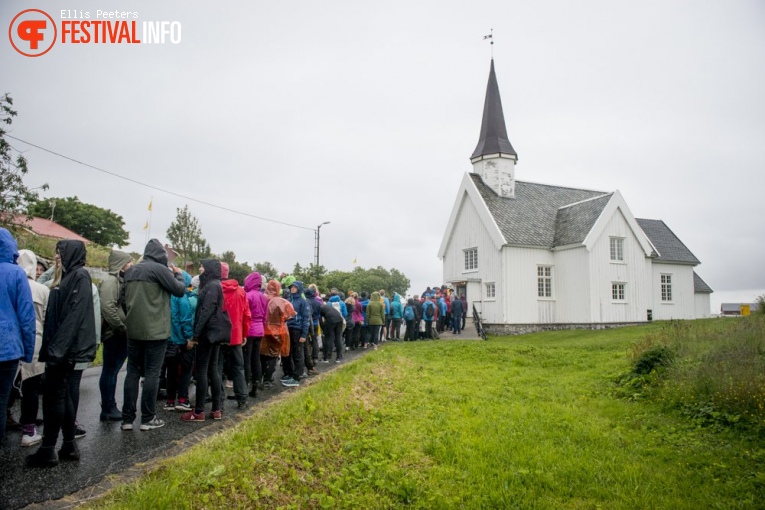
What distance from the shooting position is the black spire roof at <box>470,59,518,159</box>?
30.8 meters

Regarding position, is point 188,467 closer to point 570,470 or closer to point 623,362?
point 570,470

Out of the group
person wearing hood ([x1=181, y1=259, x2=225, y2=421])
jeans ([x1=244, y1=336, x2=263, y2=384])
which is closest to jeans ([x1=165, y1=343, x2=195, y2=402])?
person wearing hood ([x1=181, y1=259, x2=225, y2=421])

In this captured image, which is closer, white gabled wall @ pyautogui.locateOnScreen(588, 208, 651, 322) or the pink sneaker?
the pink sneaker

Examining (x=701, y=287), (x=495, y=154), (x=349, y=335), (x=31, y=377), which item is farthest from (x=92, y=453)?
(x=701, y=287)

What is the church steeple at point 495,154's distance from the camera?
3039cm

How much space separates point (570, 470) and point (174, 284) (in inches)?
214

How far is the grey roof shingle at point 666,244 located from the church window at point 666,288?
3.74ft

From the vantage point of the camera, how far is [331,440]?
5.96m

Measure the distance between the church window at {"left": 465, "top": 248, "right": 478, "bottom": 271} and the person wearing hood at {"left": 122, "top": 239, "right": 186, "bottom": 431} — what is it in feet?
76.6

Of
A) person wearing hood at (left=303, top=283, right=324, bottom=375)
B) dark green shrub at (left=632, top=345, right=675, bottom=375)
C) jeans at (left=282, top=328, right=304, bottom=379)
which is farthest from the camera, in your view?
person wearing hood at (left=303, top=283, right=324, bottom=375)

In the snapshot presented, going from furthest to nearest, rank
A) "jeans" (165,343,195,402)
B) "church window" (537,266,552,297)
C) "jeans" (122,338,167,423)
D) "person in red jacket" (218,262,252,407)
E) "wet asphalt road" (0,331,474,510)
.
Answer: "church window" (537,266,552,297) < "jeans" (165,343,195,402) < "person in red jacket" (218,262,252,407) < "jeans" (122,338,167,423) < "wet asphalt road" (0,331,474,510)

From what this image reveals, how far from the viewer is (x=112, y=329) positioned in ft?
22.3

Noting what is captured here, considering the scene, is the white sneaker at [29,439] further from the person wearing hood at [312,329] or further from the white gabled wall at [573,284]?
the white gabled wall at [573,284]

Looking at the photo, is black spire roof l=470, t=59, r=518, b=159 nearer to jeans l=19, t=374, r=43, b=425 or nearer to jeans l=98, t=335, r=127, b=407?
jeans l=98, t=335, r=127, b=407
